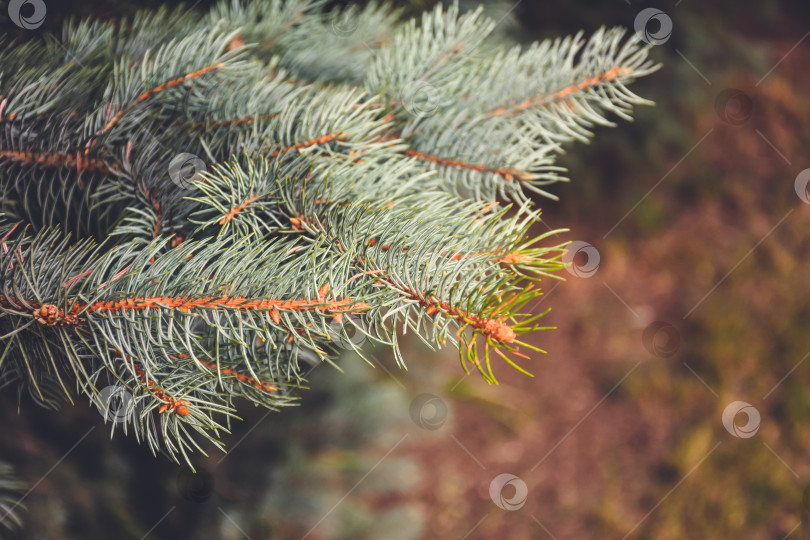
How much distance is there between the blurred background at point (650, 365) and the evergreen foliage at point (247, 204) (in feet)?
2.09

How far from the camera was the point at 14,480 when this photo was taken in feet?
3.10

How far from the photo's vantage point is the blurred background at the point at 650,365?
154 centimetres

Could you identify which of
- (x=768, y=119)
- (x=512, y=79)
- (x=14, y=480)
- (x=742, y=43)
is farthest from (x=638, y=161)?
(x=14, y=480)

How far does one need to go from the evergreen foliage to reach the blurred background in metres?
0.64

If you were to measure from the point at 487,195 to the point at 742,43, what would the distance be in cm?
177

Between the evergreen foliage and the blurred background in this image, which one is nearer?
the evergreen foliage

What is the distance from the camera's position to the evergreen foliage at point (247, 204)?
51cm

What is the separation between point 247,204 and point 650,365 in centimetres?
195

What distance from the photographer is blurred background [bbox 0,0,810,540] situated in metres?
1.54

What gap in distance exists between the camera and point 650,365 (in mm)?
2150

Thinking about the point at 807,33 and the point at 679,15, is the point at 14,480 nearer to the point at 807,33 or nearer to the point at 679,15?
the point at 679,15

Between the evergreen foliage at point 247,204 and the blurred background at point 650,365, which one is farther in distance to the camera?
the blurred background at point 650,365

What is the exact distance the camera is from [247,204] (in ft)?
1.95

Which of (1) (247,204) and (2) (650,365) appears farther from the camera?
(2) (650,365)
